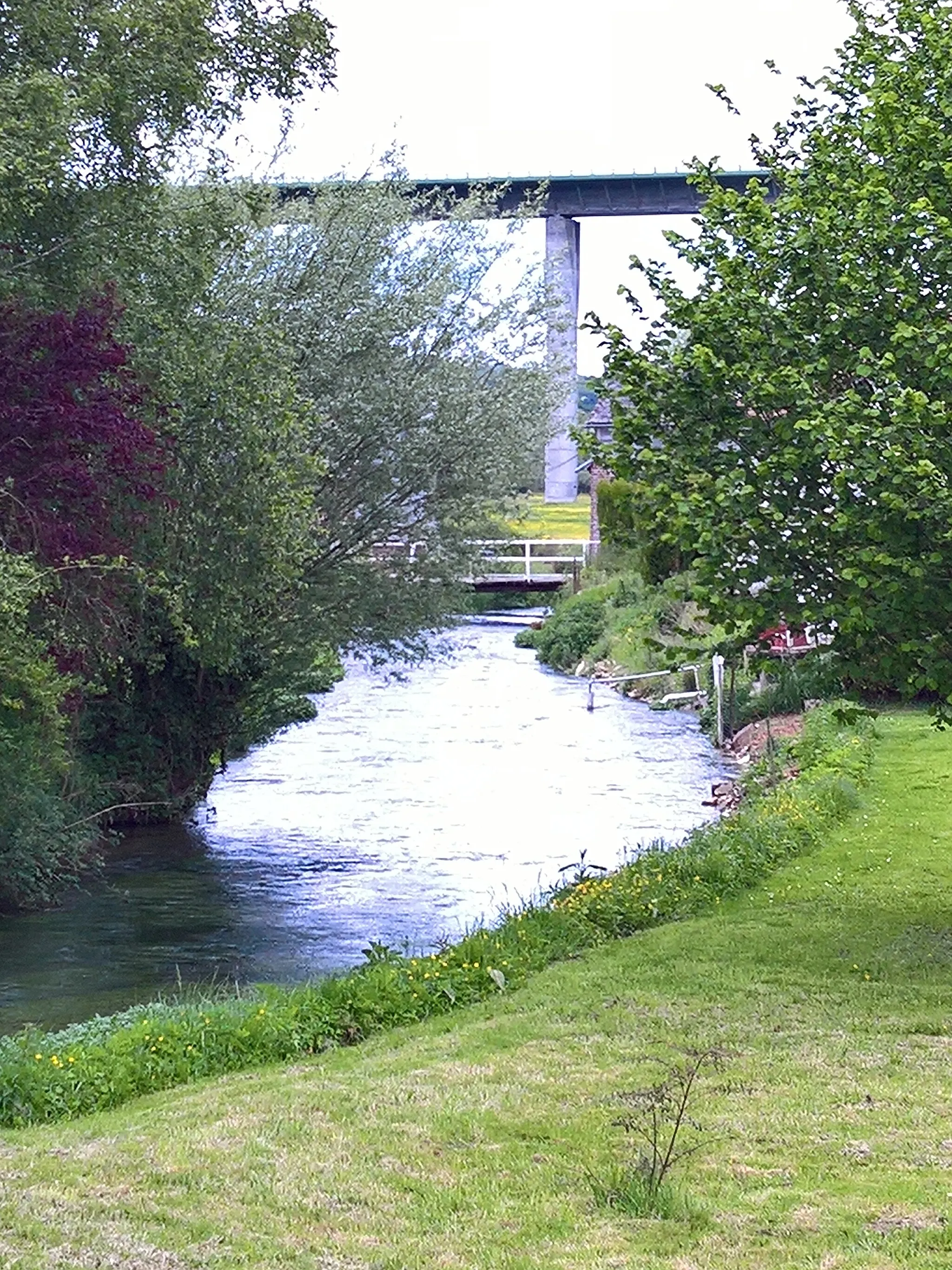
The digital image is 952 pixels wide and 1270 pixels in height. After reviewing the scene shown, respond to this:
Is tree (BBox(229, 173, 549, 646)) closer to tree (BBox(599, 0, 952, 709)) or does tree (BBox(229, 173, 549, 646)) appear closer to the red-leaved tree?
the red-leaved tree

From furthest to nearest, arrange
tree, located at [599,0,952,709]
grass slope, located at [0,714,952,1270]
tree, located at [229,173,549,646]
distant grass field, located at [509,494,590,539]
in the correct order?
distant grass field, located at [509,494,590,539], tree, located at [229,173,549,646], tree, located at [599,0,952,709], grass slope, located at [0,714,952,1270]

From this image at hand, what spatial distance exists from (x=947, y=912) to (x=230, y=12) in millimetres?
9954

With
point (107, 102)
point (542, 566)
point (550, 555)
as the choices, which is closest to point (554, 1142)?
point (107, 102)

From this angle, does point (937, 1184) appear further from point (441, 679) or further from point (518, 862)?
point (441, 679)

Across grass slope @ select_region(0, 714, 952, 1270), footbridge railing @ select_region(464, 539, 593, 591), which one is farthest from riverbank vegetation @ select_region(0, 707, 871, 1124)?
footbridge railing @ select_region(464, 539, 593, 591)

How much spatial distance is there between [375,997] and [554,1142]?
3.77 meters

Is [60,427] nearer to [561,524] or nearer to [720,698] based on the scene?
[720,698]

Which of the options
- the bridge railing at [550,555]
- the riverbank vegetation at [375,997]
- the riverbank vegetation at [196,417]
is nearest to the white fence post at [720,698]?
the bridge railing at [550,555]

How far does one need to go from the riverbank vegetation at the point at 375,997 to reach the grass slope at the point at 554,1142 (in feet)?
1.26

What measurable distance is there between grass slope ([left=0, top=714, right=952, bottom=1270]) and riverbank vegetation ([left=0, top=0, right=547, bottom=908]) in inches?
187

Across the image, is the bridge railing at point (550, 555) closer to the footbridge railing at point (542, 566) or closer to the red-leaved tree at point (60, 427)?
the footbridge railing at point (542, 566)

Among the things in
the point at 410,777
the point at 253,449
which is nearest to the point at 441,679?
the point at 410,777

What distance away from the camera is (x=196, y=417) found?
54.2ft

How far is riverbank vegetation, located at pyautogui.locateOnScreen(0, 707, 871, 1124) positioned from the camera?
9.30 m
